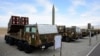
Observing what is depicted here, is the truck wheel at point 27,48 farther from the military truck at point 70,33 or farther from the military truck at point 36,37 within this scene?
the military truck at point 70,33

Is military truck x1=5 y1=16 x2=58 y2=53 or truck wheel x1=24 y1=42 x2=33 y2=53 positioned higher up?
military truck x1=5 y1=16 x2=58 y2=53

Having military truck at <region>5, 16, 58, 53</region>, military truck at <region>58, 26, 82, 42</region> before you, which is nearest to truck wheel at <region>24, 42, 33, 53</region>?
military truck at <region>5, 16, 58, 53</region>

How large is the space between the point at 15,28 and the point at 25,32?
12.5 ft

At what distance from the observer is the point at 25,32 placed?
13.6 meters

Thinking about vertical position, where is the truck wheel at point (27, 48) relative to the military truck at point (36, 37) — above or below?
below

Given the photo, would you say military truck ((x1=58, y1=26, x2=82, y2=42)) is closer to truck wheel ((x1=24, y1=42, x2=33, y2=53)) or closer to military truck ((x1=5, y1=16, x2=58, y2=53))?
military truck ((x1=5, y1=16, x2=58, y2=53))

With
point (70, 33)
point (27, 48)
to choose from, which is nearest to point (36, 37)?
point (27, 48)

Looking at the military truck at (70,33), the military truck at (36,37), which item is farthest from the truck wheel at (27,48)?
the military truck at (70,33)

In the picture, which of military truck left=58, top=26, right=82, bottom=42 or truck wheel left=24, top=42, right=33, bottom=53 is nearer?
truck wheel left=24, top=42, right=33, bottom=53

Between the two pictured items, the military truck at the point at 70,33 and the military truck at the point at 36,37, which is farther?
the military truck at the point at 70,33

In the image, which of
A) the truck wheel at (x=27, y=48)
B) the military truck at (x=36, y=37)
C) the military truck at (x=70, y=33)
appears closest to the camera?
the military truck at (x=36, y=37)

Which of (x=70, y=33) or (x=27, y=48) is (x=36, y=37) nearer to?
(x=27, y=48)

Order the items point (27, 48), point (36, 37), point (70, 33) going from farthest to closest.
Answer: point (70, 33) → point (27, 48) → point (36, 37)

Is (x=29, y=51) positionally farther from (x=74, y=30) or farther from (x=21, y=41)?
(x=74, y=30)
